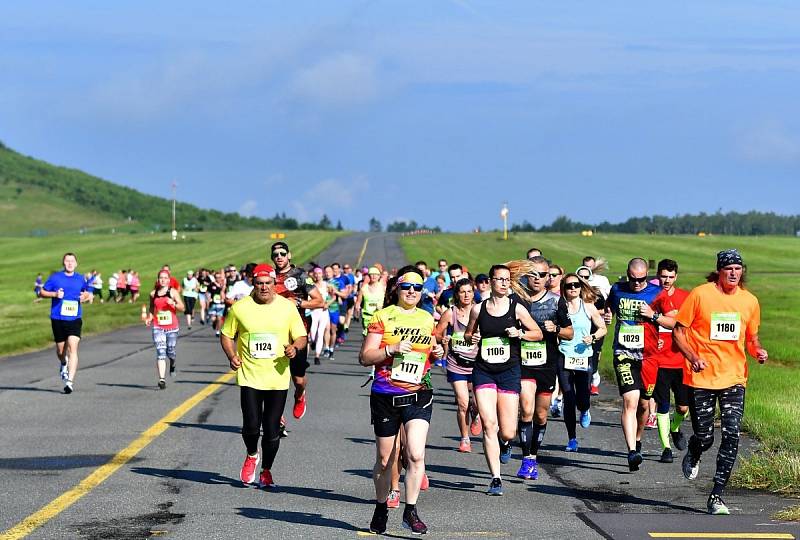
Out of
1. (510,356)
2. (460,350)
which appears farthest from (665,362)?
(510,356)

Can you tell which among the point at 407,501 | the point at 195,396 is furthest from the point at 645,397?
the point at 195,396

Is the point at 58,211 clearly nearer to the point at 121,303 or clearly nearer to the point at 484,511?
the point at 121,303

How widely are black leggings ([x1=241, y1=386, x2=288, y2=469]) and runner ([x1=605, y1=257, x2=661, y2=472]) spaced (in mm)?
3525

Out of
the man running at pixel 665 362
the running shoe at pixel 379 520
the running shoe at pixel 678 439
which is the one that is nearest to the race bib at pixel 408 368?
the running shoe at pixel 379 520

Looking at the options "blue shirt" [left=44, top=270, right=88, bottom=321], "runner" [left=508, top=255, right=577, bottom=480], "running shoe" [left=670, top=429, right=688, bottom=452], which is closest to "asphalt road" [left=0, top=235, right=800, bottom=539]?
"running shoe" [left=670, top=429, right=688, bottom=452]

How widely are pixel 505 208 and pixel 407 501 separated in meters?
133

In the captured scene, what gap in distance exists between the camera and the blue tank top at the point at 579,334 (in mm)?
13398

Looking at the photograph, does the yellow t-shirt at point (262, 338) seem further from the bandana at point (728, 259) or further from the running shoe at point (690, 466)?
the bandana at point (728, 259)

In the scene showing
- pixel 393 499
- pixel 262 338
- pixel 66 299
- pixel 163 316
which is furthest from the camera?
pixel 163 316

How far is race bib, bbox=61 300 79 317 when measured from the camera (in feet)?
61.8

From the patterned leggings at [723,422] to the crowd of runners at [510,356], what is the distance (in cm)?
1

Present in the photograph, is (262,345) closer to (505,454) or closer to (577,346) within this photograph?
(505,454)

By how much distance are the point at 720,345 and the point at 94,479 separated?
17.4 feet

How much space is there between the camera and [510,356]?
11.0 metres
